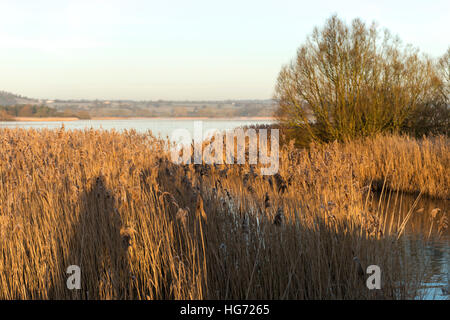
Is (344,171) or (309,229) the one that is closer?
(309,229)

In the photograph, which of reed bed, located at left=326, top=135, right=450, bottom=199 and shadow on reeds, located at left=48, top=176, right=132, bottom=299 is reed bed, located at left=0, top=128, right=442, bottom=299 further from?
reed bed, located at left=326, top=135, right=450, bottom=199

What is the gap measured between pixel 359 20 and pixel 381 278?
963cm

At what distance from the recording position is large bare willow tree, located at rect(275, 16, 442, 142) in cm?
1123

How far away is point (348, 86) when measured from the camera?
1140 centimetres

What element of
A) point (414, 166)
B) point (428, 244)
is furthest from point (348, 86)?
point (428, 244)

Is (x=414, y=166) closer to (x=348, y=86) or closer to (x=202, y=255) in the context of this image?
(x=348, y=86)

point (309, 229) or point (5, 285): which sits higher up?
point (309, 229)

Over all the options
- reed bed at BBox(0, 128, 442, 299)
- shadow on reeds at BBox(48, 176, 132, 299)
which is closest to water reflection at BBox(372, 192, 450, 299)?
reed bed at BBox(0, 128, 442, 299)

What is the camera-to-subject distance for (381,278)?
3166 mm

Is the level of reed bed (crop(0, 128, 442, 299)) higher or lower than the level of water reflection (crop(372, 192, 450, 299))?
higher

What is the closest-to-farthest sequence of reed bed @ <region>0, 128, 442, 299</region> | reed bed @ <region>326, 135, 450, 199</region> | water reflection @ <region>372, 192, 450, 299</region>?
reed bed @ <region>0, 128, 442, 299</region> → water reflection @ <region>372, 192, 450, 299</region> → reed bed @ <region>326, 135, 450, 199</region>

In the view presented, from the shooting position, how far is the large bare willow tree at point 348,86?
442 inches
